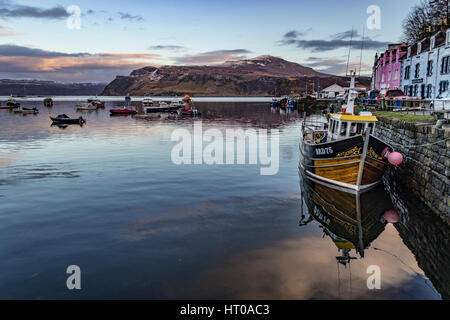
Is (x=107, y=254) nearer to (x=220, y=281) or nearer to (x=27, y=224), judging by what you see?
(x=220, y=281)

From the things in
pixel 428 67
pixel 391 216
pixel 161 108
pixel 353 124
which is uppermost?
pixel 428 67

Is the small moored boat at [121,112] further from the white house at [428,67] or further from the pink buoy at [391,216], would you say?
the pink buoy at [391,216]

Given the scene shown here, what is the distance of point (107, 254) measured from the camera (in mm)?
11656

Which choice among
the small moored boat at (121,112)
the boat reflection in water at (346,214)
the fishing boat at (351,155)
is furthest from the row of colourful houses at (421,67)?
the small moored boat at (121,112)

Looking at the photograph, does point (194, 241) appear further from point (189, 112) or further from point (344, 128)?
point (189, 112)

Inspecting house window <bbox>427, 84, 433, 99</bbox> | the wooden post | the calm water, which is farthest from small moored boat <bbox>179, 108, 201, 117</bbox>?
the wooden post

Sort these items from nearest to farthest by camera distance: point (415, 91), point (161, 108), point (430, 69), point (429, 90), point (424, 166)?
1. point (424, 166)
2. point (430, 69)
3. point (429, 90)
4. point (415, 91)
5. point (161, 108)

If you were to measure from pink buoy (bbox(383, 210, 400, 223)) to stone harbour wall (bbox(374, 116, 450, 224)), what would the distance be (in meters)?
1.48

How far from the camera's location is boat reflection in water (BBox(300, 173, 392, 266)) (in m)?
13.3

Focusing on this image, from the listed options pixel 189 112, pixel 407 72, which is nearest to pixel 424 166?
pixel 407 72

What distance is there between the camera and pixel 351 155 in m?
18.0

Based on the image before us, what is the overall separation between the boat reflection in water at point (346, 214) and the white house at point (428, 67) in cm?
→ 3000

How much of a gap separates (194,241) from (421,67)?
4924cm

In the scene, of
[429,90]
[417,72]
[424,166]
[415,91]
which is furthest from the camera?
[415,91]
